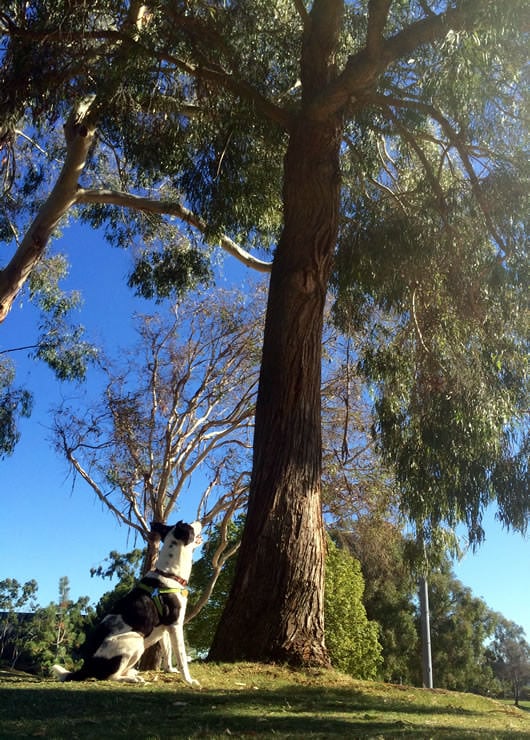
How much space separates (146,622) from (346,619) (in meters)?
21.1

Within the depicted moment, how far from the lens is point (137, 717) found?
14.3 ft

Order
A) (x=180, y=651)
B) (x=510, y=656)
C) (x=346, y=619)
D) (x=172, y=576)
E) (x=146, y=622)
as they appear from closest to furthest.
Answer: (x=146, y=622)
(x=180, y=651)
(x=172, y=576)
(x=346, y=619)
(x=510, y=656)

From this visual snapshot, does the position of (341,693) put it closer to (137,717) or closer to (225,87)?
(137,717)

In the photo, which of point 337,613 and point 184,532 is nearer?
point 184,532

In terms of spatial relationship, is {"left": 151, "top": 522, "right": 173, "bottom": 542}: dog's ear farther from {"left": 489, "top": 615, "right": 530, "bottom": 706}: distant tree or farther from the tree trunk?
{"left": 489, "top": 615, "right": 530, "bottom": 706}: distant tree

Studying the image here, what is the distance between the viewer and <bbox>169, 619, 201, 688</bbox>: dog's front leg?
5496mm

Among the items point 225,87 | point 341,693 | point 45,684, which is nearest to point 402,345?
point 225,87

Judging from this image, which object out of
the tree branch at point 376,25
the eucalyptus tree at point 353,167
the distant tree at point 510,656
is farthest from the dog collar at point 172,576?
the distant tree at point 510,656

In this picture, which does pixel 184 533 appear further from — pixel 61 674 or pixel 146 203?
pixel 146 203

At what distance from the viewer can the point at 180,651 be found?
5582mm

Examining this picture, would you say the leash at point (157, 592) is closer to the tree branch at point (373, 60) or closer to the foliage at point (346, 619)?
the tree branch at point (373, 60)

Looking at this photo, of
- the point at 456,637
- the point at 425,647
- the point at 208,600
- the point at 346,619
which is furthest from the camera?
the point at 456,637

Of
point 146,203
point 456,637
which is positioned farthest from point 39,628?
point 146,203

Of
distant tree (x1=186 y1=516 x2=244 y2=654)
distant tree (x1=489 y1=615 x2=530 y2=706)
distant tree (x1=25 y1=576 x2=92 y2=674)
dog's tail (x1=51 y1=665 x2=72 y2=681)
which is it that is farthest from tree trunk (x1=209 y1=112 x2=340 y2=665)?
distant tree (x1=489 y1=615 x2=530 y2=706)
